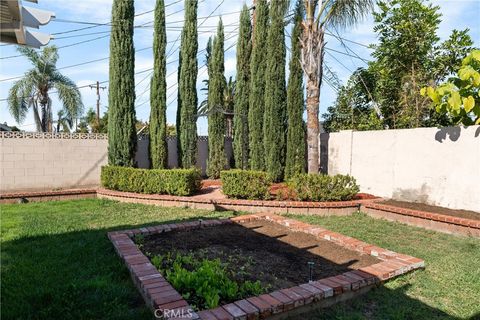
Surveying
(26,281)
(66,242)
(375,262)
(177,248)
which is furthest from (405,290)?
(66,242)

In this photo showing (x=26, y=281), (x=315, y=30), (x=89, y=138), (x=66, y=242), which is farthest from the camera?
(x=89, y=138)

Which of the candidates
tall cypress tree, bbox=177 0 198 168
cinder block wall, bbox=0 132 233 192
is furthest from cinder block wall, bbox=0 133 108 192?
tall cypress tree, bbox=177 0 198 168

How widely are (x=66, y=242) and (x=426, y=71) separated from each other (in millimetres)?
9423

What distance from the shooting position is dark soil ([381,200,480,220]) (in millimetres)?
5715

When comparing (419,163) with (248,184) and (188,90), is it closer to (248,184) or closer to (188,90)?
(248,184)

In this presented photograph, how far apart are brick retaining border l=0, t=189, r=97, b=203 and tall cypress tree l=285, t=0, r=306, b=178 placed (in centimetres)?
570

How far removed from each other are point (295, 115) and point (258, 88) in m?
1.62

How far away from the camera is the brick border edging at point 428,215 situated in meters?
5.18

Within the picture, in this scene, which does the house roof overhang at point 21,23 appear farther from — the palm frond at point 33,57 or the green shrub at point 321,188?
the palm frond at point 33,57

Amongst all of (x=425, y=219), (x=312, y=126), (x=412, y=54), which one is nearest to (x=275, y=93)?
(x=312, y=126)

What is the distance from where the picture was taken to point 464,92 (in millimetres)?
5938

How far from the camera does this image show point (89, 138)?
983cm

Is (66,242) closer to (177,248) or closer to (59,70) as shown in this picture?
(177,248)

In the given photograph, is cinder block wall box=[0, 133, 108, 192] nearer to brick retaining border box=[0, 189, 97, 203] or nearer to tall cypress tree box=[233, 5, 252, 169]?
brick retaining border box=[0, 189, 97, 203]
